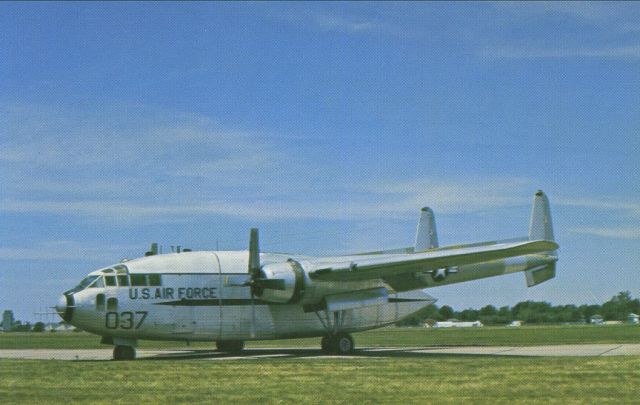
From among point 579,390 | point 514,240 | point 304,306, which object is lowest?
→ point 579,390

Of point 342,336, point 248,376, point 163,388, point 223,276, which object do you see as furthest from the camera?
point 342,336

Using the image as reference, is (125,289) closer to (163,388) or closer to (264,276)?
(264,276)

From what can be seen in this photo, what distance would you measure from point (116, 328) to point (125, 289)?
1.29 meters

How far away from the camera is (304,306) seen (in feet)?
97.1

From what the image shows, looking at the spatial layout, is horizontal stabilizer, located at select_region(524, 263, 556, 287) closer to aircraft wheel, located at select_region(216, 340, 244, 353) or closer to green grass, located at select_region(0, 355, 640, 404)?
aircraft wheel, located at select_region(216, 340, 244, 353)

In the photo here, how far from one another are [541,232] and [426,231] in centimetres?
662

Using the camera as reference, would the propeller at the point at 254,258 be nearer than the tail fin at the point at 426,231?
Yes

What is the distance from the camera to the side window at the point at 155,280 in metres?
27.0

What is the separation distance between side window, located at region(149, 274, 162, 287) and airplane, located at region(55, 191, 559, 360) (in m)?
0.03

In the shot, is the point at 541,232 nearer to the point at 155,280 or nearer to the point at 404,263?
the point at 404,263

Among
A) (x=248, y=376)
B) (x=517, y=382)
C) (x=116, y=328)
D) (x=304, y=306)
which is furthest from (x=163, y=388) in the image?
(x=304, y=306)

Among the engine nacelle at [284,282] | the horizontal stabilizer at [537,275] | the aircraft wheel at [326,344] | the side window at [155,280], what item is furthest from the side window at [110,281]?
the horizontal stabilizer at [537,275]

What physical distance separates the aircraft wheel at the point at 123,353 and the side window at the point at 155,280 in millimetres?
2199

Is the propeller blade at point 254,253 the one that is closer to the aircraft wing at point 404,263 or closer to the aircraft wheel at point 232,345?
the aircraft wing at point 404,263
